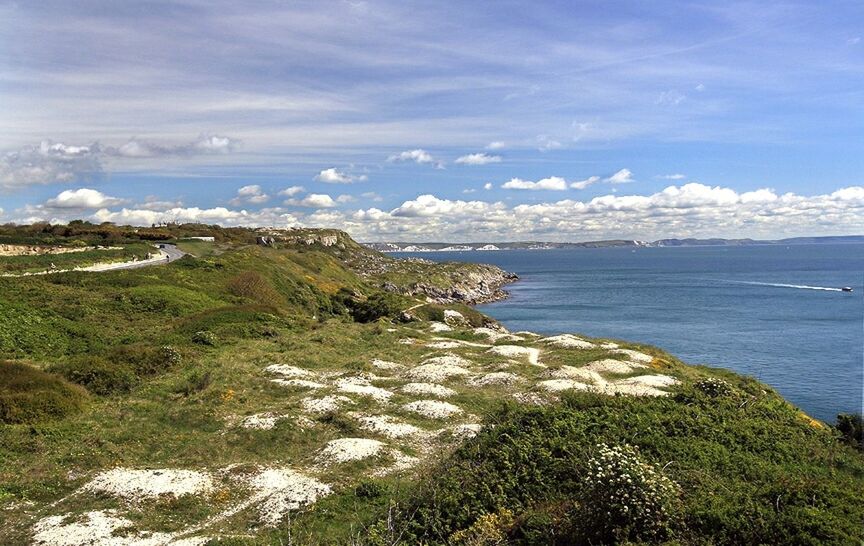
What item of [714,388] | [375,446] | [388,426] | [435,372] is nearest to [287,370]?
[435,372]

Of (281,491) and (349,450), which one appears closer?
(281,491)

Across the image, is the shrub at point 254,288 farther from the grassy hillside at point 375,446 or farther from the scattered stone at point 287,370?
the scattered stone at point 287,370

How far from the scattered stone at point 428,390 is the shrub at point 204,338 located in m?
18.9

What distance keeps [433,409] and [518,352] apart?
20776 mm

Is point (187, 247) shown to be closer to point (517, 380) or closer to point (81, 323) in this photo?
point (81, 323)

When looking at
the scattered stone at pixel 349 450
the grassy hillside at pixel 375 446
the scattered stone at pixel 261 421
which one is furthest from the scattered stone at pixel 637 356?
the scattered stone at pixel 261 421

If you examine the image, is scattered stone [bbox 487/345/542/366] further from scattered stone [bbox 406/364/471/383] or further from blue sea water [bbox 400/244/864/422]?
blue sea water [bbox 400/244/864/422]

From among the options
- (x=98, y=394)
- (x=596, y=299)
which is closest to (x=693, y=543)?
(x=98, y=394)

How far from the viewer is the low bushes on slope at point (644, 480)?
45.0 ft

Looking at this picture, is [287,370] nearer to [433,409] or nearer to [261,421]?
[261,421]

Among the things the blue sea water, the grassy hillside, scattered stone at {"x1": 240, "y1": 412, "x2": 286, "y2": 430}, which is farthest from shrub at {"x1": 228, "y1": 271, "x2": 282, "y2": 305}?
the blue sea water

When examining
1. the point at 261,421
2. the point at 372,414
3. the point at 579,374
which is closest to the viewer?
the point at 261,421

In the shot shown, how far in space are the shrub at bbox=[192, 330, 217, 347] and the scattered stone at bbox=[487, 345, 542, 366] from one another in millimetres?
24038

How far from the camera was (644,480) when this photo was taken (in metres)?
13.9
